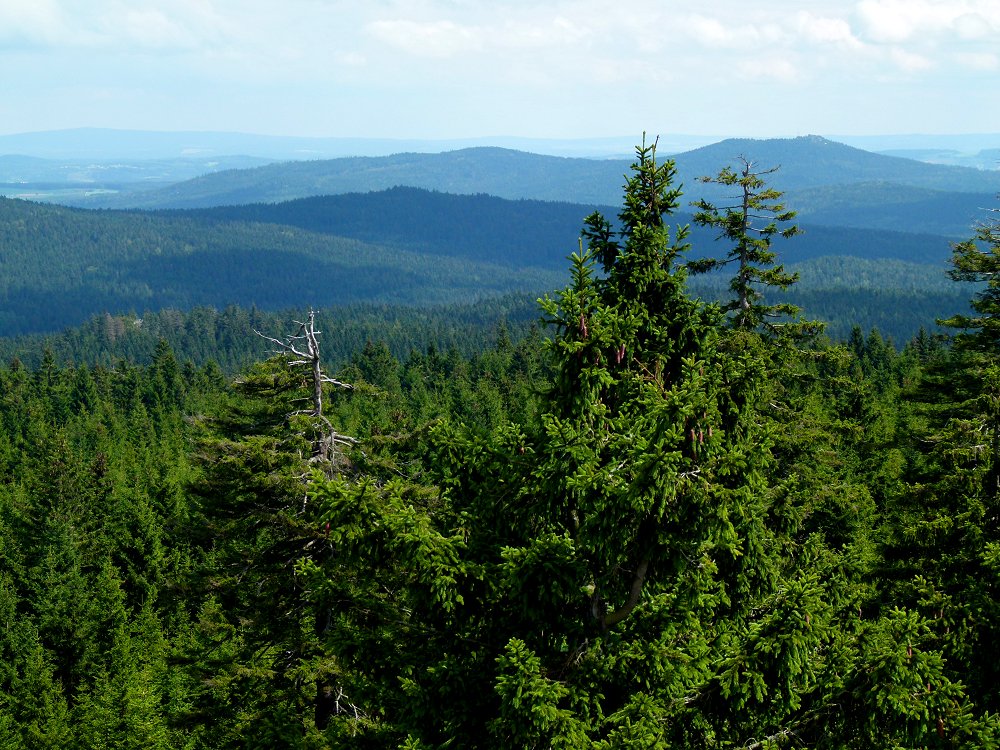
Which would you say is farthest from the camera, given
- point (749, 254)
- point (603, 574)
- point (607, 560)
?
point (749, 254)

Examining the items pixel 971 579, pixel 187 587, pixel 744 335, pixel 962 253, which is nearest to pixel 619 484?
pixel 971 579

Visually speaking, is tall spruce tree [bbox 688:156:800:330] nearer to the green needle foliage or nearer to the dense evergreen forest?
the green needle foliage

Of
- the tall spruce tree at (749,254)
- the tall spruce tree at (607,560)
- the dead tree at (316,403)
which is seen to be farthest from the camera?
the tall spruce tree at (749,254)

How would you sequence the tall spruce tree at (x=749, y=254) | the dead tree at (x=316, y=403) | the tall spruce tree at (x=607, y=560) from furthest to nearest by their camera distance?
the tall spruce tree at (x=749, y=254) → the dead tree at (x=316, y=403) → the tall spruce tree at (x=607, y=560)

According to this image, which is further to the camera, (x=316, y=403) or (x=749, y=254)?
(x=749, y=254)

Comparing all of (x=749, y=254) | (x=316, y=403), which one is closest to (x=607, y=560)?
(x=316, y=403)

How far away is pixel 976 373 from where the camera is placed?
23469 mm

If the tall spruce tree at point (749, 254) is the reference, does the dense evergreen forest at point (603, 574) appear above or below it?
below

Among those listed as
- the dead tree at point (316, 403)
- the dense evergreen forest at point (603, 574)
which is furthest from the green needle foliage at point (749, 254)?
the dead tree at point (316, 403)

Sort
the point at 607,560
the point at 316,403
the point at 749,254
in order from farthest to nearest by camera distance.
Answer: the point at 749,254 → the point at 316,403 → the point at 607,560

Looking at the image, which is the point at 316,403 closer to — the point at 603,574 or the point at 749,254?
the point at 603,574

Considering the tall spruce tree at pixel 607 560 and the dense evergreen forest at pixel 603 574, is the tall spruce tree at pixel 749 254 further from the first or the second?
the tall spruce tree at pixel 607 560

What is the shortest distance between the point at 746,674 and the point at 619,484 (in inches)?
88.0

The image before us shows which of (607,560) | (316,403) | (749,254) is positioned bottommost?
(316,403)
